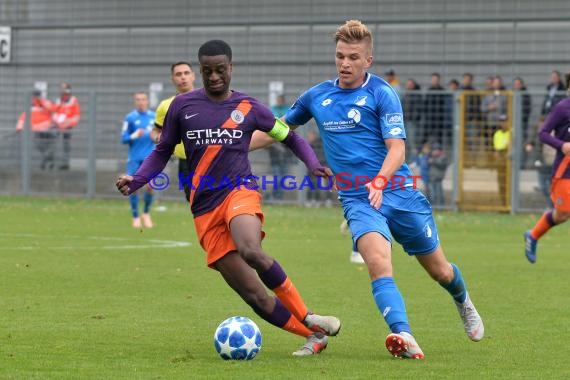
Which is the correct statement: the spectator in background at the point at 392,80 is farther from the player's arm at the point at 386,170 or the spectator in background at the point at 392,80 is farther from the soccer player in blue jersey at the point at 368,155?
the player's arm at the point at 386,170

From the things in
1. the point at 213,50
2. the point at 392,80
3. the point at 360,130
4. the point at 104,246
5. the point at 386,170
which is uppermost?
the point at 213,50

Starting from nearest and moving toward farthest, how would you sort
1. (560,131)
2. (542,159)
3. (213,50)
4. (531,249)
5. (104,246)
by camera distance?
(213,50) → (560,131) → (531,249) → (104,246) → (542,159)

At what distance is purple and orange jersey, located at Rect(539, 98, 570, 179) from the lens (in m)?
14.6

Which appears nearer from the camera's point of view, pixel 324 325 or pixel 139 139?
pixel 324 325

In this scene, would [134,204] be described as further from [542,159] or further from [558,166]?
[542,159]

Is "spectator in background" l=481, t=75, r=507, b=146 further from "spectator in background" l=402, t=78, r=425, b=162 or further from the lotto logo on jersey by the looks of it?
the lotto logo on jersey

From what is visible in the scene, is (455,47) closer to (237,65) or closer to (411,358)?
(237,65)

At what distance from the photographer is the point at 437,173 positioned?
25.2 meters

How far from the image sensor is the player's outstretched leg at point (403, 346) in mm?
7852

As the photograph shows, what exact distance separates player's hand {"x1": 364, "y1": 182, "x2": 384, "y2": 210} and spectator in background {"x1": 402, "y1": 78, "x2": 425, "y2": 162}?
17.8 metres

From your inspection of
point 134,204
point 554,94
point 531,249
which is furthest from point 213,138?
point 554,94

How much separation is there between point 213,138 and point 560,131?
293 inches

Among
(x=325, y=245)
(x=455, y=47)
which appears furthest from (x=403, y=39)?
(x=325, y=245)

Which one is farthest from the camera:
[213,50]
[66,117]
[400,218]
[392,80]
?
[66,117]
